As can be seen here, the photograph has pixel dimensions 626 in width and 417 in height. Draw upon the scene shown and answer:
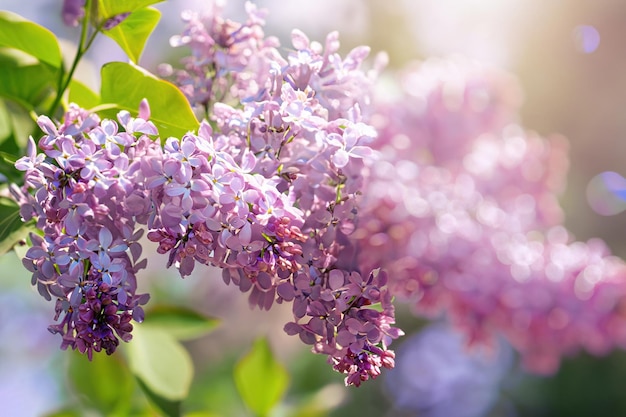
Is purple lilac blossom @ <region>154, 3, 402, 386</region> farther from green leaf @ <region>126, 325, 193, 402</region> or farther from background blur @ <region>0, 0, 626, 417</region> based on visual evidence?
background blur @ <region>0, 0, 626, 417</region>

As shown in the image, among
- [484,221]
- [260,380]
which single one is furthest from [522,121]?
[260,380]

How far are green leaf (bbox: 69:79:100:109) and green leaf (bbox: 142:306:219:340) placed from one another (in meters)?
0.18

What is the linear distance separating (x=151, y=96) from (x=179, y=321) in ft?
0.79

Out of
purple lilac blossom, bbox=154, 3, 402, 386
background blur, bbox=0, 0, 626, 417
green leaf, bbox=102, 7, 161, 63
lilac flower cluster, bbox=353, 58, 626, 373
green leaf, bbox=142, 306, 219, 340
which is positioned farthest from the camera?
background blur, bbox=0, 0, 626, 417

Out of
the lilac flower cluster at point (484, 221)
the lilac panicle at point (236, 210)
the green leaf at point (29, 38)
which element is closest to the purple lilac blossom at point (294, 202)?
the lilac panicle at point (236, 210)

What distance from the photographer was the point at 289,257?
0.87ft

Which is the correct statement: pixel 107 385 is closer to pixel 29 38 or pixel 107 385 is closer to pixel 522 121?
pixel 29 38

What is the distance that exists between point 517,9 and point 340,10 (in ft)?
2.14

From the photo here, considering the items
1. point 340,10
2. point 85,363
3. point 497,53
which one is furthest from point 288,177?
point 497,53

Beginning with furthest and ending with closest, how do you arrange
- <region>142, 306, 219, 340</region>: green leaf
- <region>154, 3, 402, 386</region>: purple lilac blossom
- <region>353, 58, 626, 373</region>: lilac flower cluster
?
1. <region>353, 58, 626, 373</region>: lilac flower cluster
2. <region>142, 306, 219, 340</region>: green leaf
3. <region>154, 3, 402, 386</region>: purple lilac blossom

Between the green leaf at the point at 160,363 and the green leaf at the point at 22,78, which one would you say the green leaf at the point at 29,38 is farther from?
the green leaf at the point at 160,363

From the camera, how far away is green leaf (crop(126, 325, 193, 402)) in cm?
45

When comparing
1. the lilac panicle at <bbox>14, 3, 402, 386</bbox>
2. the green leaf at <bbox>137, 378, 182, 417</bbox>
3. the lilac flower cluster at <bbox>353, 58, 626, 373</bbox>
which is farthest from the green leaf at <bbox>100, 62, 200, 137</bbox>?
the lilac flower cluster at <bbox>353, 58, 626, 373</bbox>

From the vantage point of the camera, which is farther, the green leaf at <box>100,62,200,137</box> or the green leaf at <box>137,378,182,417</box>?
the green leaf at <box>137,378,182,417</box>
